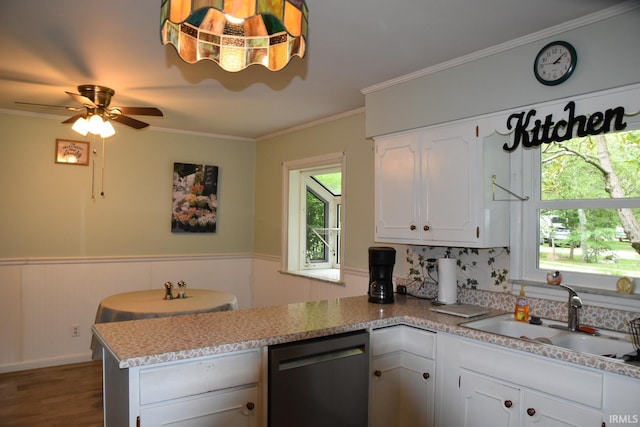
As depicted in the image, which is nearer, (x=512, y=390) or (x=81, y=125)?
(x=512, y=390)

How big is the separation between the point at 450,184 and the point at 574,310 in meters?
0.90

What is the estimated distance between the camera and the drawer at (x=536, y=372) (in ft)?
5.58

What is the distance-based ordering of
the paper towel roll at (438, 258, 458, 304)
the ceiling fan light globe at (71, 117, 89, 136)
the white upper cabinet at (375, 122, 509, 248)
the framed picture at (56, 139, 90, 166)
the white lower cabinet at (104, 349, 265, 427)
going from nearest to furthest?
the white lower cabinet at (104, 349, 265, 427)
the white upper cabinet at (375, 122, 509, 248)
the paper towel roll at (438, 258, 458, 304)
the ceiling fan light globe at (71, 117, 89, 136)
the framed picture at (56, 139, 90, 166)

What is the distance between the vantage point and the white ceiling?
6.62 feet

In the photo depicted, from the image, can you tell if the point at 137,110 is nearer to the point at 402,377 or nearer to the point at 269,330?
the point at 269,330

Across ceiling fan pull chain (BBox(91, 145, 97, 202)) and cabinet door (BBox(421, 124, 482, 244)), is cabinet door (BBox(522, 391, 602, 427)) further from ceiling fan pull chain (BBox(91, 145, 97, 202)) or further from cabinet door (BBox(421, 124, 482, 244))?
ceiling fan pull chain (BBox(91, 145, 97, 202))

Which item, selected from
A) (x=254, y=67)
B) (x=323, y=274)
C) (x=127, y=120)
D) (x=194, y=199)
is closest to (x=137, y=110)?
(x=127, y=120)

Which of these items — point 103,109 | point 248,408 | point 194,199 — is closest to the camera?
point 248,408

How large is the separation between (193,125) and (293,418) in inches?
134

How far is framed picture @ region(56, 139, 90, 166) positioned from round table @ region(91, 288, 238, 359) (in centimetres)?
158

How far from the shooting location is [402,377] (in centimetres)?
239

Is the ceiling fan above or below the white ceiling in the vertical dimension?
below

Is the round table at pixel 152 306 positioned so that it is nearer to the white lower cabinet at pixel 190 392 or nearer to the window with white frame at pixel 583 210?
the white lower cabinet at pixel 190 392

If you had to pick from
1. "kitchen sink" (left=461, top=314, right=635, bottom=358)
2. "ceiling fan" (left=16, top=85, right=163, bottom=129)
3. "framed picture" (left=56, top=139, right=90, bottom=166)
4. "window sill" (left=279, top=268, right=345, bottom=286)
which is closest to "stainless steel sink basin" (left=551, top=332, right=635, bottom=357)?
"kitchen sink" (left=461, top=314, right=635, bottom=358)
